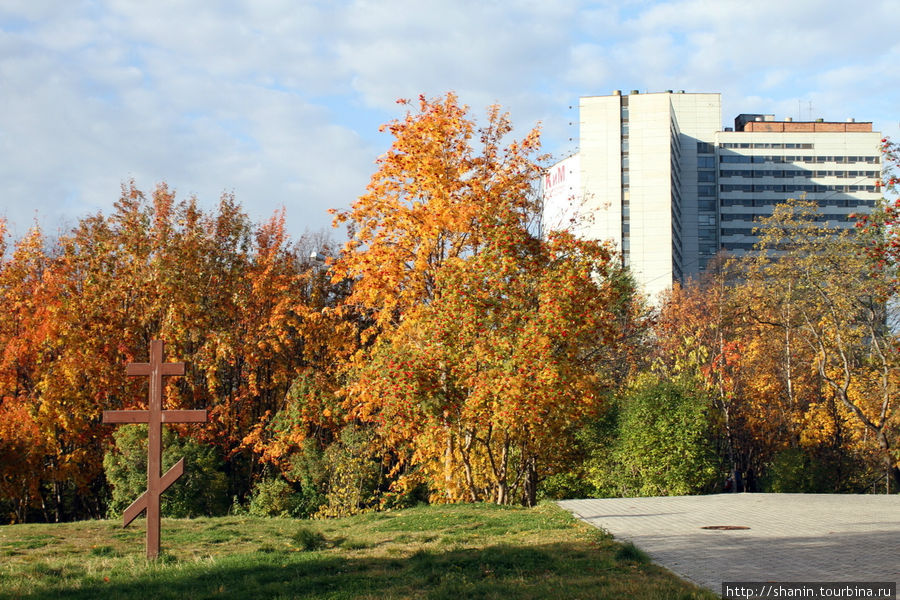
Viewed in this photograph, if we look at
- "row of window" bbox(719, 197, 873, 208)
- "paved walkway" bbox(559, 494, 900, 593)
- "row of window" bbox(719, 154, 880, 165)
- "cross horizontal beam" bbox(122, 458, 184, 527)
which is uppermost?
"row of window" bbox(719, 154, 880, 165)

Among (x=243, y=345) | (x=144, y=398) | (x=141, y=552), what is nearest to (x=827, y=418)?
(x=243, y=345)

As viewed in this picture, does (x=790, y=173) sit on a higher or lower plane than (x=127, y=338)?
higher

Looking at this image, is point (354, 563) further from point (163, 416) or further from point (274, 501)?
point (274, 501)

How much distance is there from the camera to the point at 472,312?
1700 cm

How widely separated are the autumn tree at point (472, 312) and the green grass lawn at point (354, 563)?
11.3ft

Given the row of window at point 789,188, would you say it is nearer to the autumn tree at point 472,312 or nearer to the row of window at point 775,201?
the row of window at point 775,201

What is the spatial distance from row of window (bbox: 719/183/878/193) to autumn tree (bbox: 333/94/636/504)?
96.2m

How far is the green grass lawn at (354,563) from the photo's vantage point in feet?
25.0

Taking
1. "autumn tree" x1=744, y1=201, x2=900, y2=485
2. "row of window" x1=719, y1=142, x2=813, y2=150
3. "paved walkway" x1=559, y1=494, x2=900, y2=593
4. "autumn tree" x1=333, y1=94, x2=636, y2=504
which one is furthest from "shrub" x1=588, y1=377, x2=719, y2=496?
"row of window" x1=719, y1=142, x2=813, y2=150

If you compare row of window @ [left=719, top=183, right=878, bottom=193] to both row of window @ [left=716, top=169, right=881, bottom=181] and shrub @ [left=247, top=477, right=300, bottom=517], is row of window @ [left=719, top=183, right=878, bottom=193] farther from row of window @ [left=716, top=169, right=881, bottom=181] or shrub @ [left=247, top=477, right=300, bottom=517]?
shrub @ [left=247, top=477, right=300, bottom=517]

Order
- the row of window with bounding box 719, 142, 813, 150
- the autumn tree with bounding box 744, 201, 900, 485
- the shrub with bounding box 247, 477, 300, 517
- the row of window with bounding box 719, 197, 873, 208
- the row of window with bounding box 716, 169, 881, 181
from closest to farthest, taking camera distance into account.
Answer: the shrub with bounding box 247, 477, 300, 517
the autumn tree with bounding box 744, 201, 900, 485
the row of window with bounding box 716, 169, 881, 181
the row of window with bounding box 719, 142, 813, 150
the row of window with bounding box 719, 197, 873, 208

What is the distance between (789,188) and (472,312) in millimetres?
107164

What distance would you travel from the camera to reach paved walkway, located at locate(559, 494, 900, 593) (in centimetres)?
815

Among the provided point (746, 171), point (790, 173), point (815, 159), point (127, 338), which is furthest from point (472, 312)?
point (815, 159)
